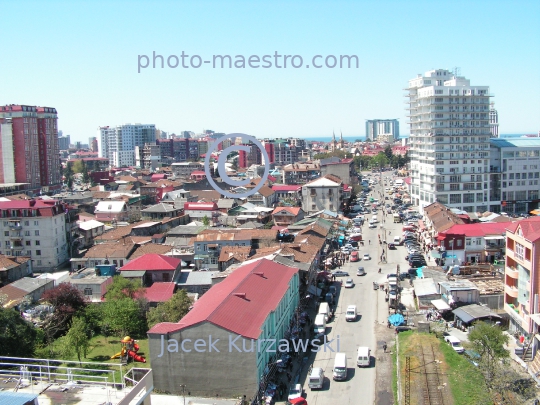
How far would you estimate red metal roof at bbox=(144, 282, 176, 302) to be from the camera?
47.9 feet

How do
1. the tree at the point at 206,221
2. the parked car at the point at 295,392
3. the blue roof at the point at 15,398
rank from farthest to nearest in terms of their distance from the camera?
the tree at the point at 206,221, the parked car at the point at 295,392, the blue roof at the point at 15,398

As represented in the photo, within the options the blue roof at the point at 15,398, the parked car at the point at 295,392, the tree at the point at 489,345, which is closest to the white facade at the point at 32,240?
the parked car at the point at 295,392

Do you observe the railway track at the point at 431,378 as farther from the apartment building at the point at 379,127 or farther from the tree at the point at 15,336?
the apartment building at the point at 379,127

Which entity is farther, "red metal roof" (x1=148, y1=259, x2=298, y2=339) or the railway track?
"red metal roof" (x1=148, y1=259, x2=298, y2=339)

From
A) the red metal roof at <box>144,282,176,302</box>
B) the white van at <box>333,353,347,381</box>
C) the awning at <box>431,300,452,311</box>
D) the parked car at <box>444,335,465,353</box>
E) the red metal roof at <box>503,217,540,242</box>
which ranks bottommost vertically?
the white van at <box>333,353,347,381</box>

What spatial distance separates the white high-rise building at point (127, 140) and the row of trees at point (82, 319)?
5674 centimetres

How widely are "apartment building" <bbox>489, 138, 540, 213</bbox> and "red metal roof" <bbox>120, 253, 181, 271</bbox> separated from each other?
18.5 meters

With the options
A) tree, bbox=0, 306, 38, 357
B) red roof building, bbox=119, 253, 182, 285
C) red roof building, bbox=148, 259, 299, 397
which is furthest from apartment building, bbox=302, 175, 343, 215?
red roof building, bbox=148, 259, 299, 397

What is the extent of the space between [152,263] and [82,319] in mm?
3377

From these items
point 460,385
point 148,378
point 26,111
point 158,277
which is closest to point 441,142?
point 158,277

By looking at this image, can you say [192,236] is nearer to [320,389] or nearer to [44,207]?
[44,207]

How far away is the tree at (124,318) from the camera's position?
43.2 feet

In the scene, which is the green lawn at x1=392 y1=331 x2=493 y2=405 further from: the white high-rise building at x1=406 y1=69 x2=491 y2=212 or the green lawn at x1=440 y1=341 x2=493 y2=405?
the white high-rise building at x1=406 y1=69 x2=491 y2=212

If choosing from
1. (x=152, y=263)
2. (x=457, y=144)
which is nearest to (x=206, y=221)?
(x=152, y=263)
